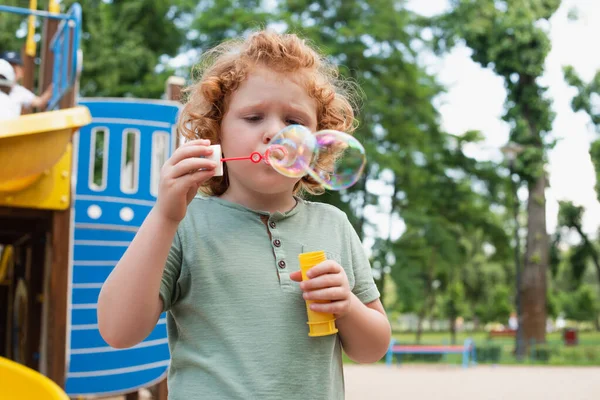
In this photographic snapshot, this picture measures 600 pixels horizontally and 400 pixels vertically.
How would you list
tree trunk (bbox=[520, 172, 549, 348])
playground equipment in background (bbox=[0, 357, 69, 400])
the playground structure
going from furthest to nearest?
1. tree trunk (bbox=[520, 172, 549, 348])
2. the playground structure
3. playground equipment in background (bbox=[0, 357, 69, 400])

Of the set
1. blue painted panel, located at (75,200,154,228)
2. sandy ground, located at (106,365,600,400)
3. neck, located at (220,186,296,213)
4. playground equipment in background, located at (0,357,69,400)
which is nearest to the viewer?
neck, located at (220,186,296,213)

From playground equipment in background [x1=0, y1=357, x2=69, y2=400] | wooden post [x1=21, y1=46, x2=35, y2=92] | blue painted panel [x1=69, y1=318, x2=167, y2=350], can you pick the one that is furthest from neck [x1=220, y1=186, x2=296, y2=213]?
wooden post [x1=21, y1=46, x2=35, y2=92]

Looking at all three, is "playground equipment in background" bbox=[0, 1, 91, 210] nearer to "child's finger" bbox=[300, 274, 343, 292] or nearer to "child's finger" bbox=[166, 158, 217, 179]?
"child's finger" bbox=[166, 158, 217, 179]

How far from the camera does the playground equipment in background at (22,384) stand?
244 cm

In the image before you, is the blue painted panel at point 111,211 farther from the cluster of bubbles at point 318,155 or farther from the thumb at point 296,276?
the thumb at point 296,276

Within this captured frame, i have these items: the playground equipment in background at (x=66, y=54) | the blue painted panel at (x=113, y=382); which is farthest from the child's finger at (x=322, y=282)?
the blue painted panel at (x=113, y=382)

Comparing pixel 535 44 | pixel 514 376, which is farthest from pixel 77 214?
pixel 535 44

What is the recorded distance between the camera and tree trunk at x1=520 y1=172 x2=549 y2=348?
52.5 feet

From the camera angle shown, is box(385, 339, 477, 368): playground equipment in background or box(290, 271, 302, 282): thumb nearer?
box(290, 271, 302, 282): thumb

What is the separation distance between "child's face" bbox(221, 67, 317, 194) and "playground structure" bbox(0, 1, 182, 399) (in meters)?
1.60

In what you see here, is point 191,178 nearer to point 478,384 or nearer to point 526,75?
point 478,384

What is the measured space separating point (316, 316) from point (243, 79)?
56 cm

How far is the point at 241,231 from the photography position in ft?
4.50

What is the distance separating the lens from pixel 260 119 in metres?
1.38
